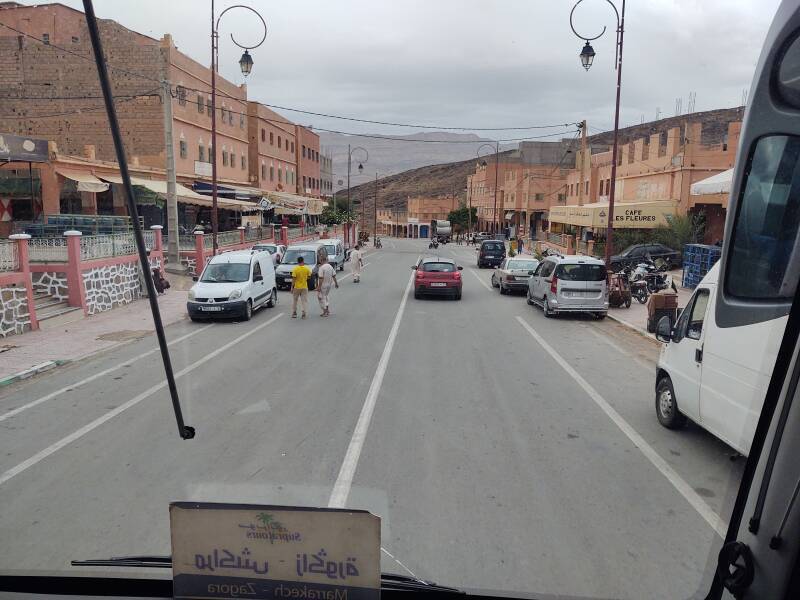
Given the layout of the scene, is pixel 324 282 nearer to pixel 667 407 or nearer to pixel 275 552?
pixel 667 407

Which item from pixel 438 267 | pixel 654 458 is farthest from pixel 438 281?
pixel 654 458

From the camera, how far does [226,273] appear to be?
1856cm

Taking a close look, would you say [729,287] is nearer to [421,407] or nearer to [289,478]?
[289,478]

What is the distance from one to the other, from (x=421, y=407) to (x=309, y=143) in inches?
2716

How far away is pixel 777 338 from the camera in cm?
195

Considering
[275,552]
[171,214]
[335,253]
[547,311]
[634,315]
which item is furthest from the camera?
[335,253]

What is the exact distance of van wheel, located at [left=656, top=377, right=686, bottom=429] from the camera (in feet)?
25.5

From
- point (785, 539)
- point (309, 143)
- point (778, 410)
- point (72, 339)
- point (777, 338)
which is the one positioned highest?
point (309, 143)

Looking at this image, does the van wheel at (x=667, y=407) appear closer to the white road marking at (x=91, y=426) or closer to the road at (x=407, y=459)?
the road at (x=407, y=459)

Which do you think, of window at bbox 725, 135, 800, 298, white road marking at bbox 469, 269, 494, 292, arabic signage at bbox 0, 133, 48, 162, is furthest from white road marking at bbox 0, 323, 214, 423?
white road marking at bbox 469, 269, 494, 292

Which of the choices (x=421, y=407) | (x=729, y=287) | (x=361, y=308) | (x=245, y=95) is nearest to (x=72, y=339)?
(x=361, y=308)

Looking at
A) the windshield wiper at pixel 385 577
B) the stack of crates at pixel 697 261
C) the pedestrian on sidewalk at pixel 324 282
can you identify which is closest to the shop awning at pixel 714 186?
the stack of crates at pixel 697 261

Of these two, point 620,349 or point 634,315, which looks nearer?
point 620,349

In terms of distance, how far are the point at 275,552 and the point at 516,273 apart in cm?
2325
